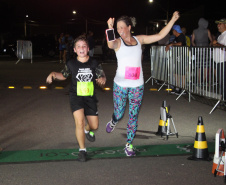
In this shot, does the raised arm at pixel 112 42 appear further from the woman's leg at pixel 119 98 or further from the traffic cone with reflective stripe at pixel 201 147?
the traffic cone with reflective stripe at pixel 201 147

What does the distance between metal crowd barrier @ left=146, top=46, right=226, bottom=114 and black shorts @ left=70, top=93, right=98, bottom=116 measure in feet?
14.9

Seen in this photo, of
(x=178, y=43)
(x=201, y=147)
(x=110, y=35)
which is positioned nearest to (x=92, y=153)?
(x=201, y=147)

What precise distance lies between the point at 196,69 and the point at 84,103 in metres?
6.58

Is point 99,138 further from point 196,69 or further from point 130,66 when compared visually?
point 196,69

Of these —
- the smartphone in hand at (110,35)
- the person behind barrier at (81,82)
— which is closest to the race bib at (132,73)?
the person behind barrier at (81,82)

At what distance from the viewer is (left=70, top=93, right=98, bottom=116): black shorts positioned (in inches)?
237

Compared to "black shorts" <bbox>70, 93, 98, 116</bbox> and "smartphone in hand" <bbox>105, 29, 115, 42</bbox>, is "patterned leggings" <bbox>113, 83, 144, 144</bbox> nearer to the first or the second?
"black shorts" <bbox>70, 93, 98, 116</bbox>

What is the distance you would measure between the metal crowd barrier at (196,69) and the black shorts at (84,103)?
454cm

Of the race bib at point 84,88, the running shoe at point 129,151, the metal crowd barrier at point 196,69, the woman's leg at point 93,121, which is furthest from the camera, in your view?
the metal crowd barrier at point 196,69

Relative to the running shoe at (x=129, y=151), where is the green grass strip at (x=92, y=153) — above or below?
below

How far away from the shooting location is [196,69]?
475 inches

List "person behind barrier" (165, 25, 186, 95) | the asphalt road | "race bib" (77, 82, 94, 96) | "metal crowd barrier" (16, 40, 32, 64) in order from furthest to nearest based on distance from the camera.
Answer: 1. "metal crowd barrier" (16, 40, 32, 64)
2. "person behind barrier" (165, 25, 186, 95)
3. "race bib" (77, 82, 94, 96)
4. the asphalt road

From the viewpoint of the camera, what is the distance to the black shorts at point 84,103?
6.01m

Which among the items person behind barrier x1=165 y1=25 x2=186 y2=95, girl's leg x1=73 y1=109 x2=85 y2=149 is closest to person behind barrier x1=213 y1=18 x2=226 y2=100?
person behind barrier x1=165 y1=25 x2=186 y2=95
